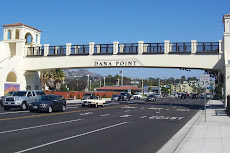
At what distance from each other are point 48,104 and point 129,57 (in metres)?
17.5

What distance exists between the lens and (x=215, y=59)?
38.1 m

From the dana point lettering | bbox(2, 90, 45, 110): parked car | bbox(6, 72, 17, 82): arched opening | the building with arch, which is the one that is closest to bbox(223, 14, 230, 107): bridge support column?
the building with arch

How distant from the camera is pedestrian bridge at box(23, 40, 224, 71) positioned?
38.4m

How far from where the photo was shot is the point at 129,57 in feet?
133

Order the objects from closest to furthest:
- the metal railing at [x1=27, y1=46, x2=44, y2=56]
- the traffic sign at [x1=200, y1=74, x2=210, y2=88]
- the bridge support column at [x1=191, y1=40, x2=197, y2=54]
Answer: the traffic sign at [x1=200, y1=74, x2=210, y2=88]
the bridge support column at [x1=191, y1=40, x2=197, y2=54]
the metal railing at [x1=27, y1=46, x2=44, y2=56]

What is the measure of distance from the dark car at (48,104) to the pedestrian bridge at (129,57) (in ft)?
48.1

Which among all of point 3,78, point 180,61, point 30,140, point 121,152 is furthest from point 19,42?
point 121,152

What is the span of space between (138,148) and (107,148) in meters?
1.12

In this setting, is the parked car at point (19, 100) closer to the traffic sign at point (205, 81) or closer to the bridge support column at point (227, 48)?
the traffic sign at point (205, 81)

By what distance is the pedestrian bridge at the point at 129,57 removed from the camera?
38.4 meters

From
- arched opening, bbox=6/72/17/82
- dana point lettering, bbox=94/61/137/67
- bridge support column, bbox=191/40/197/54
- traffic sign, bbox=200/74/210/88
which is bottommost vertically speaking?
traffic sign, bbox=200/74/210/88

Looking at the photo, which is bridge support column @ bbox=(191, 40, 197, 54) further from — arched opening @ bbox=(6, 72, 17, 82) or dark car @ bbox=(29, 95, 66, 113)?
arched opening @ bbox=(6, 72, 17, 82)

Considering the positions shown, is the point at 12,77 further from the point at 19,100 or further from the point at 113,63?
the point at 19,100

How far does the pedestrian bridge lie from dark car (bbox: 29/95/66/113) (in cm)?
1466
